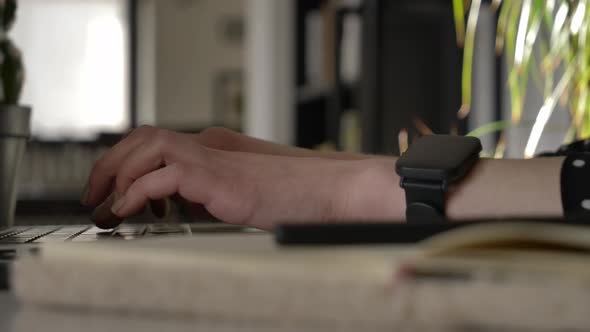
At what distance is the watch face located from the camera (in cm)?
53

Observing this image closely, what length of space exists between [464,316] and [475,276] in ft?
0.04

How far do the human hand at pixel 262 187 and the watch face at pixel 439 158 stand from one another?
0.15 feet

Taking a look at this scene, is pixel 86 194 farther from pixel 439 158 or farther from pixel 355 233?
pixel 355 233

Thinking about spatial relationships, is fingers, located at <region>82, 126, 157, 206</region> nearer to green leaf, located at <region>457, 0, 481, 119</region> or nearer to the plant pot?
the plant pot

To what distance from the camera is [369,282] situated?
20 cm

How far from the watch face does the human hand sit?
0.15 feet

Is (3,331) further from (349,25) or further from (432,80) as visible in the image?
(349,25)

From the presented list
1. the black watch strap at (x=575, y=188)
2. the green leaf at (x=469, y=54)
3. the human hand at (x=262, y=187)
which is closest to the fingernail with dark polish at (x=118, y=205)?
the human hand at (x=262, y=187)

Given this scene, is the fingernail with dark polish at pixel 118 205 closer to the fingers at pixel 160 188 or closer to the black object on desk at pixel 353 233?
the fingers at pixel 160 188

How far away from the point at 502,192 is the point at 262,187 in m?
0.19

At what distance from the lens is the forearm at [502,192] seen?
55cm

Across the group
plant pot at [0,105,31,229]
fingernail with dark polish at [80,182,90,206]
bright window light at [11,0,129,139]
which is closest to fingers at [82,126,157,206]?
fingernail with dark polish at [80,182,90,206]

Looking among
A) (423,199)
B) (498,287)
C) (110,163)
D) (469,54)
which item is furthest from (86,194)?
(469,54)

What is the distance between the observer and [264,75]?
3.45 meters
